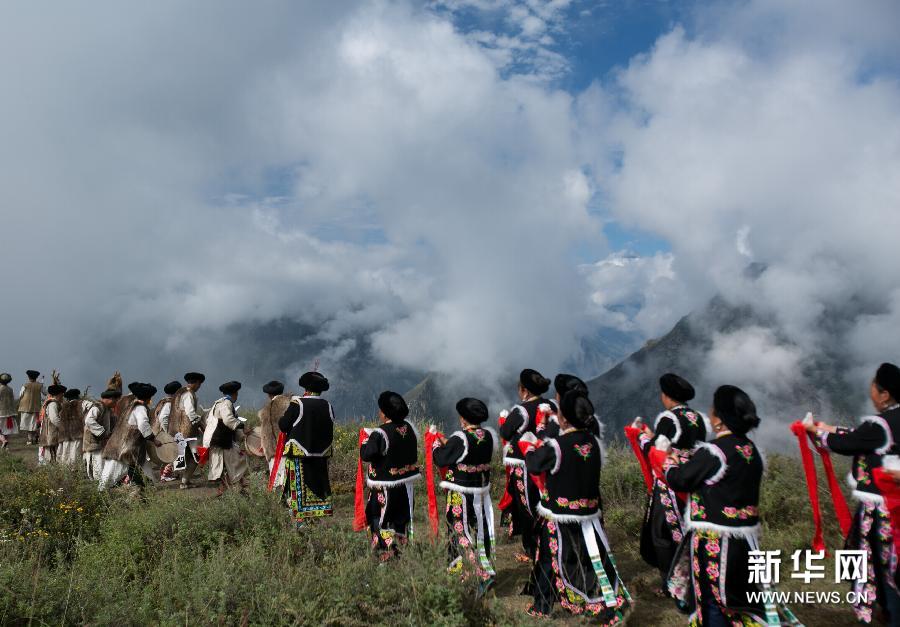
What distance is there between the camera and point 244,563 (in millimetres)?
5133

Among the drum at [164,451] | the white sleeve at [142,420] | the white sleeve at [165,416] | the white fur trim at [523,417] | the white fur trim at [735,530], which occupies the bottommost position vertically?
the white fur trim at [735,530]

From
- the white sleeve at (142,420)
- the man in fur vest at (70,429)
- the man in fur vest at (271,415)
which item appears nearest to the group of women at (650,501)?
the man in fur vest at (271,415)

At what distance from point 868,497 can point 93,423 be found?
1080cm

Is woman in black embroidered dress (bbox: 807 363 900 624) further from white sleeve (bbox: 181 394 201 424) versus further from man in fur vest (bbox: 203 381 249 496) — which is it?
white sleeve (bbox: 181 394 201 424)

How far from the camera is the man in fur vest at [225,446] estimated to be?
955cm

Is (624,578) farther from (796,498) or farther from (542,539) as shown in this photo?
(796,498)

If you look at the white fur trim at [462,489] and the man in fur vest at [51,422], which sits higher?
the man in fur vest at [51,422]

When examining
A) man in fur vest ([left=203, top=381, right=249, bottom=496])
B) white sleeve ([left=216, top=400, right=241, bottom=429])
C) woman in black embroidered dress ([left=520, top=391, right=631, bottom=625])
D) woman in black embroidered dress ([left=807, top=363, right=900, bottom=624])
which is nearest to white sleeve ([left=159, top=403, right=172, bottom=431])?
man in fur vest ([left=203, top=381, right=249, bottom=496])

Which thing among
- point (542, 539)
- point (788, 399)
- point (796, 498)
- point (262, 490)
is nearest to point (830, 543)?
point (796, 498)

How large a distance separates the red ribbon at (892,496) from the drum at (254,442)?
8.78m

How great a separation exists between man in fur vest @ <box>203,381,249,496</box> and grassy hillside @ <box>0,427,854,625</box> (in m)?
1.24

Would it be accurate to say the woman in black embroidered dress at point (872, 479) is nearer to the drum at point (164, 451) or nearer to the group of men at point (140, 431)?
the group of men at point (140, 431)

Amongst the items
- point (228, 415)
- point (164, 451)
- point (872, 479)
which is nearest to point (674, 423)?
point (872, 479)

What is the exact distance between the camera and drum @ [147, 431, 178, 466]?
9.93 metres
